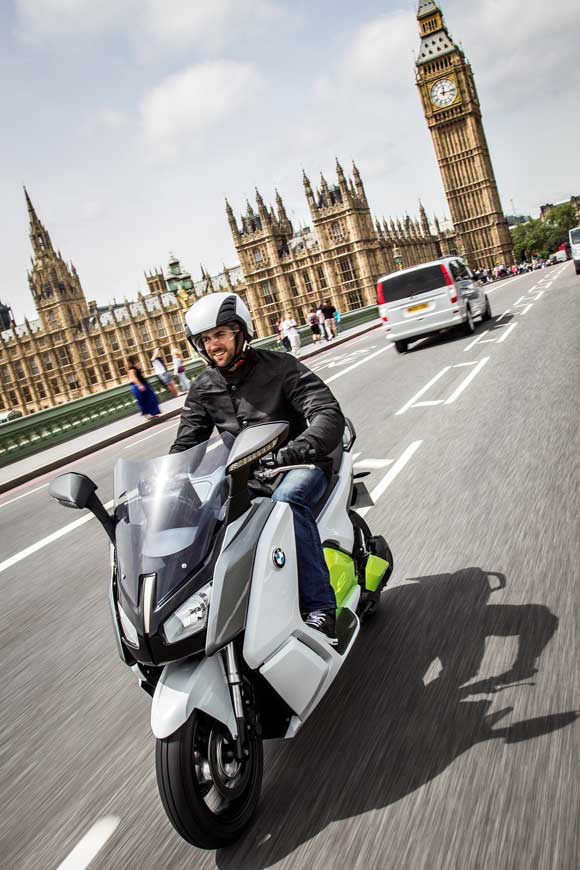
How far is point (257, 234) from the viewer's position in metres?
92.2

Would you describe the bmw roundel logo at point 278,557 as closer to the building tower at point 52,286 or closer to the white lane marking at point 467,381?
the white lane marking at point 467,381

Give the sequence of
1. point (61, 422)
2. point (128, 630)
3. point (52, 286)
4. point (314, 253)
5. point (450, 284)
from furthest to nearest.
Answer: point (52, 286)
point (314, 253)
point (61, 422)
point (450, 284)
point (128, 630)

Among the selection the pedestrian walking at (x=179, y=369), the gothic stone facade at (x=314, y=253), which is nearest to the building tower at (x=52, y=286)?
the gothic stone facade at (x=314, y=253)

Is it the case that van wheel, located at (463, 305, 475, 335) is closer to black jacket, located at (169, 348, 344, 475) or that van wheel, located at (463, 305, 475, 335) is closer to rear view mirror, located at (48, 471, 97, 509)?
black jacket, located at (169, 348, 344, 475)

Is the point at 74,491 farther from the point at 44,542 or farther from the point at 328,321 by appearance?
the point at 328,321

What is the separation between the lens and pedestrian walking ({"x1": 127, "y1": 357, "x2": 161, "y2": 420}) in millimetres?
16253

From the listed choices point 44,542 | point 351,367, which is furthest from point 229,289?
point 44,542

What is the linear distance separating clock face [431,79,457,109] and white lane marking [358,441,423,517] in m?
119

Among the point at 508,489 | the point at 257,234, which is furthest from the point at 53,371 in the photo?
the point at 508,489

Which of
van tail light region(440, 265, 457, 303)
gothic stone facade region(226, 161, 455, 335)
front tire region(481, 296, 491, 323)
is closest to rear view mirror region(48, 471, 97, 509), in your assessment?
van tail light region(440, 265, 457, 303)

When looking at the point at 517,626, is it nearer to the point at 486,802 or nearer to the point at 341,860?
the point at 486,802

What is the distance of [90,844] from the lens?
238 centimetres

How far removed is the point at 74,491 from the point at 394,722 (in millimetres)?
1490

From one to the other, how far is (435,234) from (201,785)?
132m
